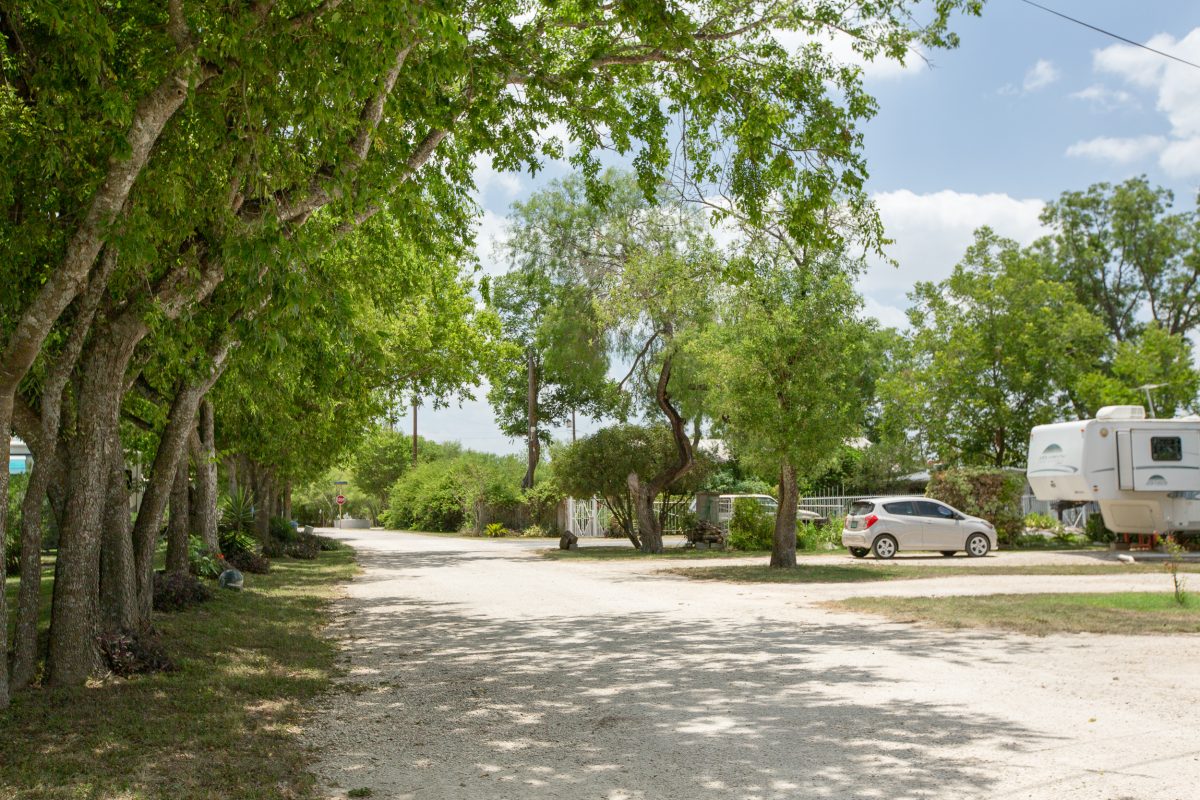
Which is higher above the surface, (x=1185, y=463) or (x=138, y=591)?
(x=1185, y=463)

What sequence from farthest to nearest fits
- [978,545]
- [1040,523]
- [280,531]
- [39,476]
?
[1040,523] < [280,531] < [978,545] < [39,476]

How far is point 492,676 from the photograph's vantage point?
28.7 ft

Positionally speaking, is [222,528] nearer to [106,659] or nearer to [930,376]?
[106,659]

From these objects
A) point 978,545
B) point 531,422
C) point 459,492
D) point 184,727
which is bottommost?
point 184,727

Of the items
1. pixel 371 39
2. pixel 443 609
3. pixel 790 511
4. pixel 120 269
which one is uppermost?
pixel 371 39

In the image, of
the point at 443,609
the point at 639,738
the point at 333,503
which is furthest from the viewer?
the point at 333,503

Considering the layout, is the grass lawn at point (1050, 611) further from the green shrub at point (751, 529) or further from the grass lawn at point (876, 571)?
the green shrub at point (751, 529)

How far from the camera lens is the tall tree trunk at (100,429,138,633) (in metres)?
9.23

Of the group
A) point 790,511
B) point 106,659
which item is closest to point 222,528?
point 790,511

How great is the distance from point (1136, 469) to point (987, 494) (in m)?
5.37

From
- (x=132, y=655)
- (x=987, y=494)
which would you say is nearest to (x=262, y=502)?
(x=132, y=655)

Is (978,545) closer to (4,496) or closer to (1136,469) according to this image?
(1136,469)

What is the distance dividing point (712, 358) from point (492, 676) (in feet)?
43.6

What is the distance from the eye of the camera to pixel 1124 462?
934 inches
